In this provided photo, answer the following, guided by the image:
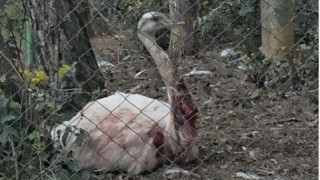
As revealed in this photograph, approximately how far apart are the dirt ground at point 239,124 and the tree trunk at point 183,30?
0.20 metres

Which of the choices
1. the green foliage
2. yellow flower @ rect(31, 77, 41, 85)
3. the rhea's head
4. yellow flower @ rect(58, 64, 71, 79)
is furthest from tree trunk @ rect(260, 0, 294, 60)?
the green foliage

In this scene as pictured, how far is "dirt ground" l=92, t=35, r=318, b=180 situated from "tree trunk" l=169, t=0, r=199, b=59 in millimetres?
200

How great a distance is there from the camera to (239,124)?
173 inches

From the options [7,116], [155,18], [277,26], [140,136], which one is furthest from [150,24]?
[277,26]

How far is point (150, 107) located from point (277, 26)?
2.24 m

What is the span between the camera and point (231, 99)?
4.93 m

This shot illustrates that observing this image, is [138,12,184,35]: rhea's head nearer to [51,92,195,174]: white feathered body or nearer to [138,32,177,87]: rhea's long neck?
[138,32,177,87]: rhea's long neck

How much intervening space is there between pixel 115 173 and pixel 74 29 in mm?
1079

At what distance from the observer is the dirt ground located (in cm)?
363

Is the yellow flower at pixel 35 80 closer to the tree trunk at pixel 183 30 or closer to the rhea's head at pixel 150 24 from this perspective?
the rhea's head at pixel 150 24

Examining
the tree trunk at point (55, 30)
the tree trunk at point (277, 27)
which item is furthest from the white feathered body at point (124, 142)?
the tree trunk at point (277, 27)

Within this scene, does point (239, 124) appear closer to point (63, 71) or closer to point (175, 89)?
point (175, 89)

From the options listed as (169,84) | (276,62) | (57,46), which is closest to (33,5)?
(57,46)

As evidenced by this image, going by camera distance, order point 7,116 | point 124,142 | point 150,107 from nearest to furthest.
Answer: point 7,116, point 124,142, point 150,107
